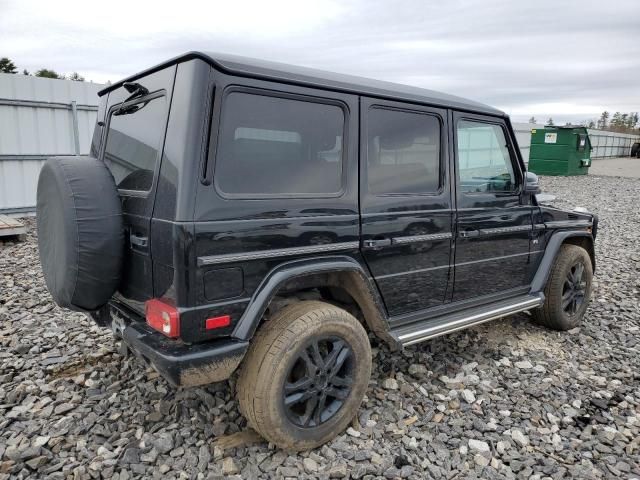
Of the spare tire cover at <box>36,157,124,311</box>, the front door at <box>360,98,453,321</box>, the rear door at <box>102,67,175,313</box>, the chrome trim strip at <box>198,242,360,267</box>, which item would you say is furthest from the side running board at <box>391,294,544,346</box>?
the spare tire cover at <box>36,157,124,311</box>

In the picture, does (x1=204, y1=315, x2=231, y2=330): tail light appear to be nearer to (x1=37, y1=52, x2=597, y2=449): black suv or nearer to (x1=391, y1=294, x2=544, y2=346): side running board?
(x1=37, y1=52, x2=597, y2=449): black suv

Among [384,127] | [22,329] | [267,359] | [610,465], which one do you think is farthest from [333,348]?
[22,329]

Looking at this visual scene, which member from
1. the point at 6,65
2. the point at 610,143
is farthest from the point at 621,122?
the point at 6,65

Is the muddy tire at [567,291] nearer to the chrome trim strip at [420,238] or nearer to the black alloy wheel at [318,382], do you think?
the chrome trim strip at [420,238]

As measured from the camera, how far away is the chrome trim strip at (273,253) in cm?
222

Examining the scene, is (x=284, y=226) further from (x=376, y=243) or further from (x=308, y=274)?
(x=376, y=243)

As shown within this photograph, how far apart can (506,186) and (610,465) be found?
2.01 meters

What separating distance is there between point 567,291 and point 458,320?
1674mm

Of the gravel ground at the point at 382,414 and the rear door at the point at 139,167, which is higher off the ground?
the rear door at the point at 139,167

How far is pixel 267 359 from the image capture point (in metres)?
2.40

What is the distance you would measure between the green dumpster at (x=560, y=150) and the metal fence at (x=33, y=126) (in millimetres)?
18053

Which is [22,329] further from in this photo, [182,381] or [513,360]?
[513,360]

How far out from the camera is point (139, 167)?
2584 mm

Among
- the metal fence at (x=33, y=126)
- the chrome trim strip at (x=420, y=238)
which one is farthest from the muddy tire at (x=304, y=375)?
the metal fence at (x=33, y=126)
